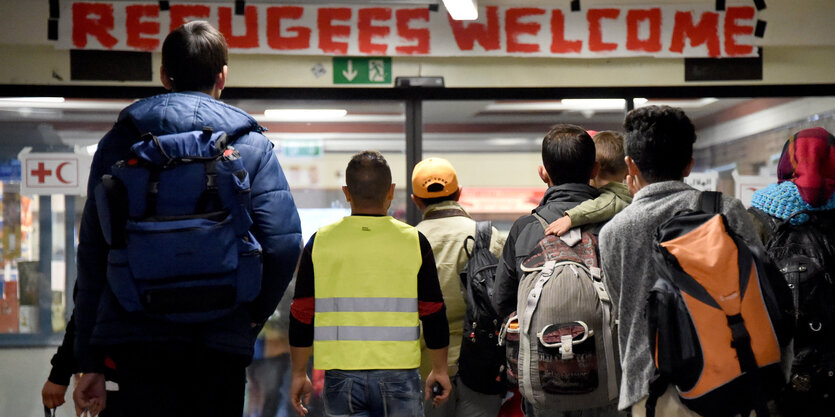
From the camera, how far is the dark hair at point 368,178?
3.26m

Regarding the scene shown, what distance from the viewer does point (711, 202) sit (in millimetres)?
2422

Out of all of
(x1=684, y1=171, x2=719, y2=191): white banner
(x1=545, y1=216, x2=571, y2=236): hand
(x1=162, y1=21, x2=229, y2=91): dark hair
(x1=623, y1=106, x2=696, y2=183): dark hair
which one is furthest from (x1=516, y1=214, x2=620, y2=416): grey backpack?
(x1=684, y1=171, x2=719, y2=191): white banner

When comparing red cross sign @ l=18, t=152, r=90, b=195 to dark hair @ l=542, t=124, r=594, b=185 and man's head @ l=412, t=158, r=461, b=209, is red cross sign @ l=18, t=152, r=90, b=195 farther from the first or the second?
dark hair @ l=542, t=124, r=594, b=185

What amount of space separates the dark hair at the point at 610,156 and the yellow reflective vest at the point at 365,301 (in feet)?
3.54

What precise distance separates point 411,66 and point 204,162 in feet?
11.1

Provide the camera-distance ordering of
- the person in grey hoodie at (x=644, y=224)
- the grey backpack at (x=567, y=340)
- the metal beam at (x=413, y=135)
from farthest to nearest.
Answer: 1. the metal beam at (x=413, y=135)
2. the grey backpack at (x=567, y=340)
3. the person in grey hoodie at (x=644, y=224)

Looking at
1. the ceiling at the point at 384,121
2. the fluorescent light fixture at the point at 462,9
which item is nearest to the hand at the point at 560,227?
the fluorescent light fixture at the point at 462,9

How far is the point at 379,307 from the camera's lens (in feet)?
10.3

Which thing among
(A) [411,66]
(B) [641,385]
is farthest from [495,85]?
(B) [641,385]

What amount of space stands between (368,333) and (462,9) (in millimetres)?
2565

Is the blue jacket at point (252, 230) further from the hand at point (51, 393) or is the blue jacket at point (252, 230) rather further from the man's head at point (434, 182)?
the man's head at point (434, 182)

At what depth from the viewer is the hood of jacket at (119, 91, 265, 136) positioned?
87.0 inches

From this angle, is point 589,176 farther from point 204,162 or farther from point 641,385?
point 204,162

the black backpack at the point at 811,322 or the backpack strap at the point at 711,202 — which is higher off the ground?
the backpack strap at the point at 711,202
